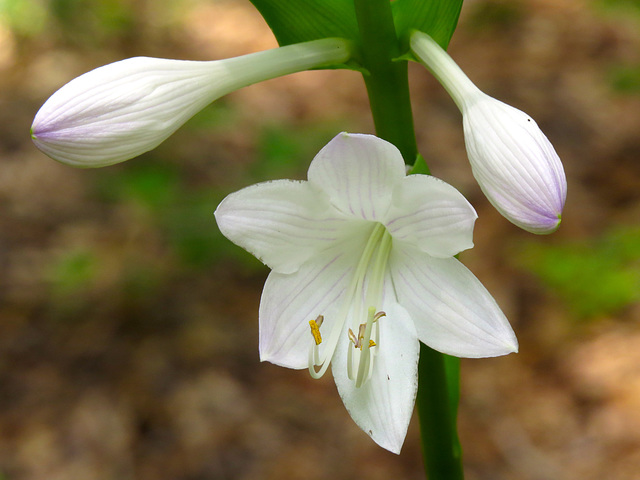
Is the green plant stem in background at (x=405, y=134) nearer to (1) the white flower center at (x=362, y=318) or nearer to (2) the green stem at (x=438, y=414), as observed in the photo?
(2) the green stem at (x=438, y=414)

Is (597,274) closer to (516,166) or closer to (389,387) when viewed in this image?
(389,387)

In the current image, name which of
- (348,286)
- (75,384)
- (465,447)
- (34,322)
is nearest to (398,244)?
(348,286)

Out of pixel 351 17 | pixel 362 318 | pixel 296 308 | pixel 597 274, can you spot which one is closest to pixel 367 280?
pixel 362 318

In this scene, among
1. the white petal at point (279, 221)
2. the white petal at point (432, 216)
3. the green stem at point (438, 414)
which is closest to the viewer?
the white petal at point (432, 216)

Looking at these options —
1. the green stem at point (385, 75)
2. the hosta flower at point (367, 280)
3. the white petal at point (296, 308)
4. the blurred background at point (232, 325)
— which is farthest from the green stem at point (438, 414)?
the blurred background at point (232, 325)

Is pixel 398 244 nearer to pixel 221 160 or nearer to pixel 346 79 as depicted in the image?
pixel 221 160

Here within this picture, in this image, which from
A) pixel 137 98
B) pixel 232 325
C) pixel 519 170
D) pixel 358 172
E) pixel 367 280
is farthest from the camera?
pixel 232 325
